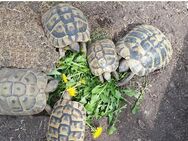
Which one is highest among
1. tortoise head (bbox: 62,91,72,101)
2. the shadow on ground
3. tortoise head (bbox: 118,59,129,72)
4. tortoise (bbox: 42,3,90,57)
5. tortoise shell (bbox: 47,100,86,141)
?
tortoise (bbox: 42,3,90,57)

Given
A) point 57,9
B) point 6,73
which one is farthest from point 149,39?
point 6,73

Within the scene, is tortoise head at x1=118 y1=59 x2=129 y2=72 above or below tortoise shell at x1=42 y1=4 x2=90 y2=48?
below

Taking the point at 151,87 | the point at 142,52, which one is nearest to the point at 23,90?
the point at 142,52

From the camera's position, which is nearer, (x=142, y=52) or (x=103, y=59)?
(x=103, y=59)

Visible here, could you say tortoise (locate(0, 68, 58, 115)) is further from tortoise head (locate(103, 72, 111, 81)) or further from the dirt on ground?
tortoise head (locate(103, 72, 111, 81))

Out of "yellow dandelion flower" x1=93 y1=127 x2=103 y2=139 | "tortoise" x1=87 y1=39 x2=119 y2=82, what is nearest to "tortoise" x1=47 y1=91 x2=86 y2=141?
"yellow dandelion flower" x1=93 y1=127 x2=103 y2=139

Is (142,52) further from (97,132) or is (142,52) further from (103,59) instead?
(97,132)
